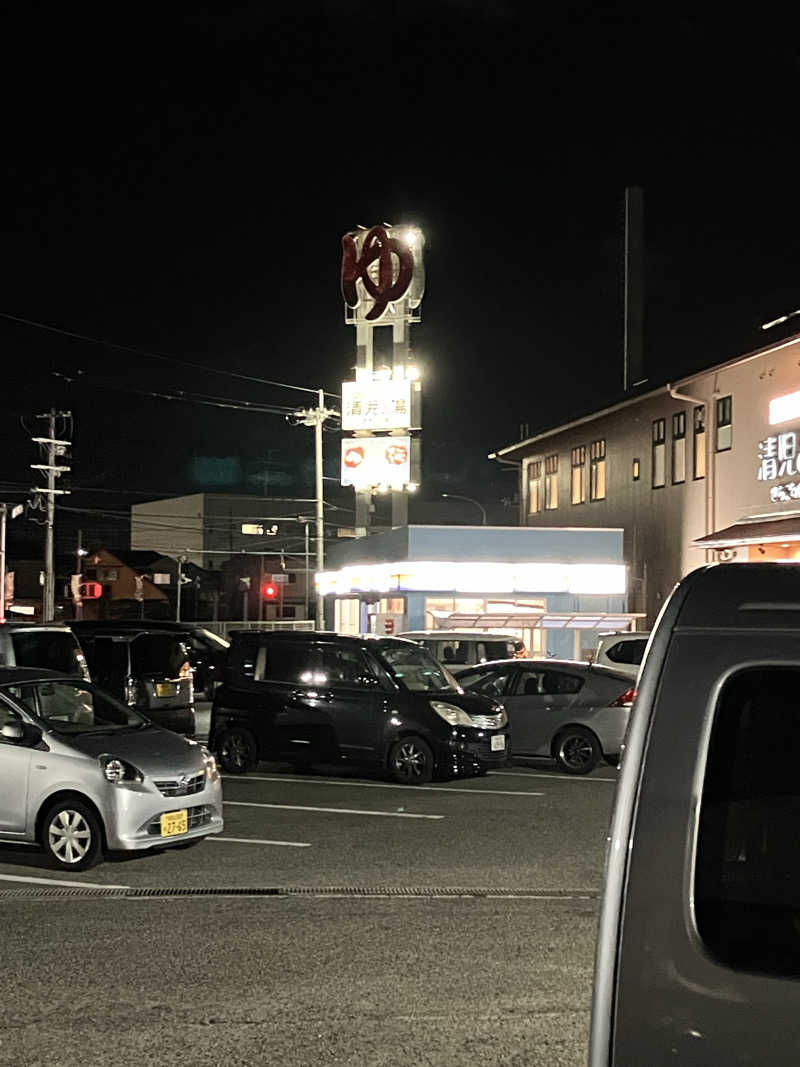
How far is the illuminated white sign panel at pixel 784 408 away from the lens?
2534 centimetres

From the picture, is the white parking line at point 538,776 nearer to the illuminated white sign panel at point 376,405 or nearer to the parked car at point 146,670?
the parked car at point 146,670

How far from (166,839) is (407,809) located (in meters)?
3.83

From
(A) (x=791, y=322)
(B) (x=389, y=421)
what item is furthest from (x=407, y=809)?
(B) (x=389, y=421)

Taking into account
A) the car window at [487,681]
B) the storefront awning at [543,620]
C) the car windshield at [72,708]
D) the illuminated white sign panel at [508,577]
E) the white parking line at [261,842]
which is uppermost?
the illuminated white sign panel at [508,577]

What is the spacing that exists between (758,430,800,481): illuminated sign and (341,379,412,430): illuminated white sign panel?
1746 cm

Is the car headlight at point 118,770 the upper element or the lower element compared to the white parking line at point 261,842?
upper

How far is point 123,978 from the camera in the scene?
722 centimetres

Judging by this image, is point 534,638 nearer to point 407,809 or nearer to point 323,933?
point 407,809

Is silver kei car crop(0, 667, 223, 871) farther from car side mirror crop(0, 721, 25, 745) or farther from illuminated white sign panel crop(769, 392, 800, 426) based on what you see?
illuminated white sign panel crop(769, 392, 800, 426)

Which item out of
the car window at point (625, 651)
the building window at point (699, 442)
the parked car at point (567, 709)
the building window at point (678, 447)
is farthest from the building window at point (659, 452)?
the parked car at point (567, 709)

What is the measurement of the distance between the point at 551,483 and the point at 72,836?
103 feet

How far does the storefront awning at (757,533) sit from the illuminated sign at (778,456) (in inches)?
40.5

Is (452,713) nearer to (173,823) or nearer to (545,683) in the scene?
(545,683)

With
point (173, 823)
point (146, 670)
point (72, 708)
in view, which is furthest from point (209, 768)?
point (146, 670)
